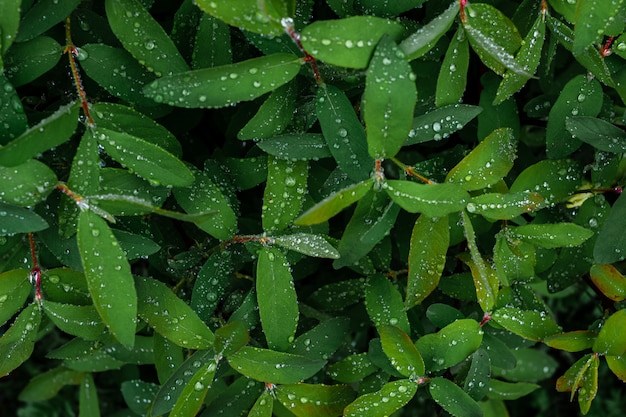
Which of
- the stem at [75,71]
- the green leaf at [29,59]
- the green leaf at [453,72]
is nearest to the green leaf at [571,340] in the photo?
the green leaf at [453,72]

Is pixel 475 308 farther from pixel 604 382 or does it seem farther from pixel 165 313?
pixel 604 382

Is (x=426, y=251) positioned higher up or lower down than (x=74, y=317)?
higher up

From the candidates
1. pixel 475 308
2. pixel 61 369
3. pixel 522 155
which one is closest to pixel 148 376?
pixel 61 369

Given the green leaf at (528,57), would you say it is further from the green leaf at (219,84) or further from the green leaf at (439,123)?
the green leaf at (219,84)

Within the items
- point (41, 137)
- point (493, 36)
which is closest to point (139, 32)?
point (41, 137)

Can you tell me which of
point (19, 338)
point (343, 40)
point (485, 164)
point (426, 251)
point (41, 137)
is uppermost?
point (343, 40)

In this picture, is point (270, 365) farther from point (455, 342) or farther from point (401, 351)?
point (455, 342)
